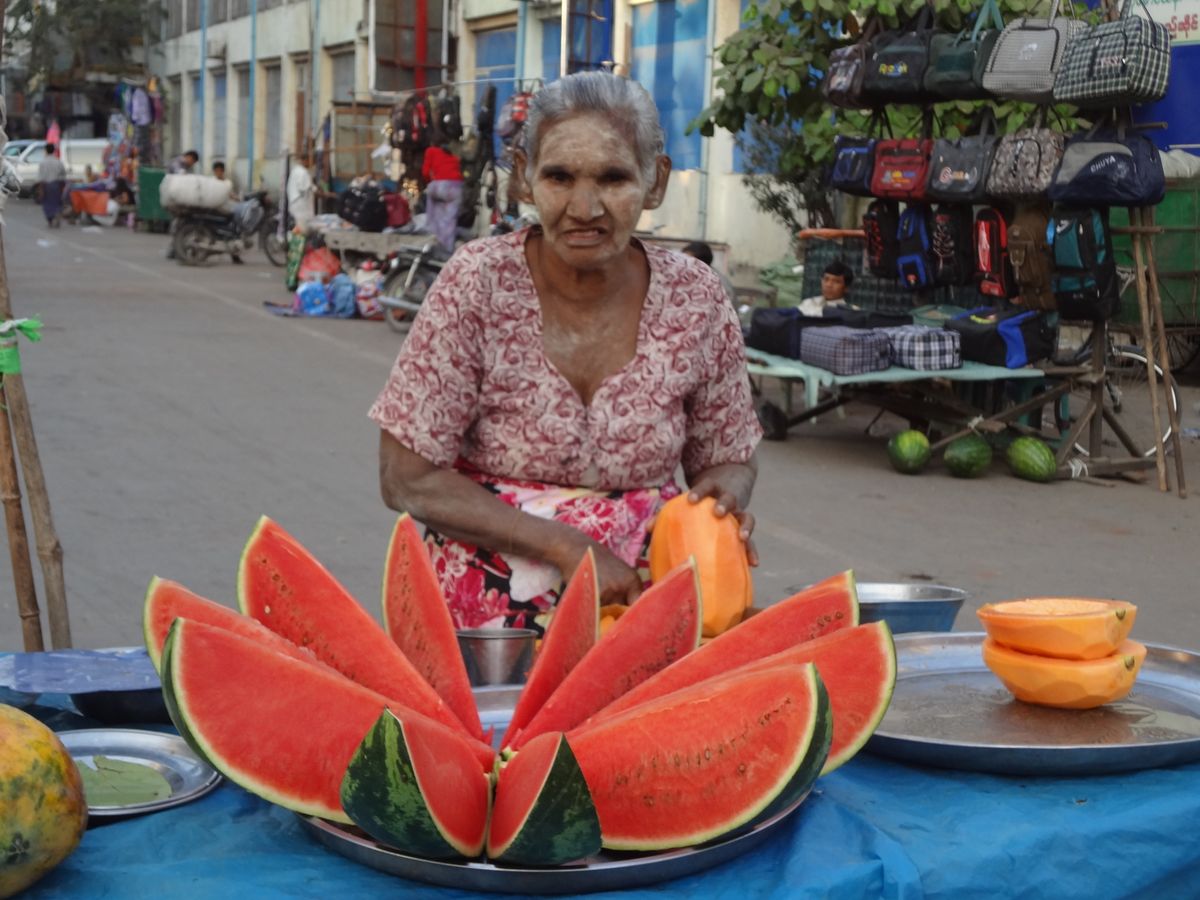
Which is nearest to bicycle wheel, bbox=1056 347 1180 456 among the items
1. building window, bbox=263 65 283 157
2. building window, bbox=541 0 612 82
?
building window, bbox=541 0 612 82

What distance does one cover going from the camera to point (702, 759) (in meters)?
1.39

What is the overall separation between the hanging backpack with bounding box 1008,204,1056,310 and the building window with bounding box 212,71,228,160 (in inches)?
1303

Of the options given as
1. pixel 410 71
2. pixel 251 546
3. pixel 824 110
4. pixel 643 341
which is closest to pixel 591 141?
pixel 643 341

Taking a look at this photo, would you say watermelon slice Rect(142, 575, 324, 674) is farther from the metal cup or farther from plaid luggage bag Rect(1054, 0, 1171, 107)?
plaid luggage bag Rect(1054, 0, 1171, 107)

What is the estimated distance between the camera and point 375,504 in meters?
7.25

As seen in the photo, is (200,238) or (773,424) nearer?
(773,424)

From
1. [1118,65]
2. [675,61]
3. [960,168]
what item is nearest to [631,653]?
[1118,65]

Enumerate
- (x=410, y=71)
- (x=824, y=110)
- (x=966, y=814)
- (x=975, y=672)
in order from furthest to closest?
1. (x=410, y=71)
2. (x=824, y=110)
3. (x=975, y=672)
4. (x=966, y=814)

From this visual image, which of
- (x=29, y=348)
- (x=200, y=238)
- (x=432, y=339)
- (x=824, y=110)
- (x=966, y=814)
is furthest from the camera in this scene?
(x=200, y=238)

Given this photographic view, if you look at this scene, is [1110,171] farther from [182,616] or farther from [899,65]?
[182,616]

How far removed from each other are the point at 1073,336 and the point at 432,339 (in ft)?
34.9

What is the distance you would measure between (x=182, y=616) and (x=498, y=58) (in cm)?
2271

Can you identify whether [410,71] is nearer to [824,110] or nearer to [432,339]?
[824,110]

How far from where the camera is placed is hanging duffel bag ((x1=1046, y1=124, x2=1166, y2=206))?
24.2 ft
